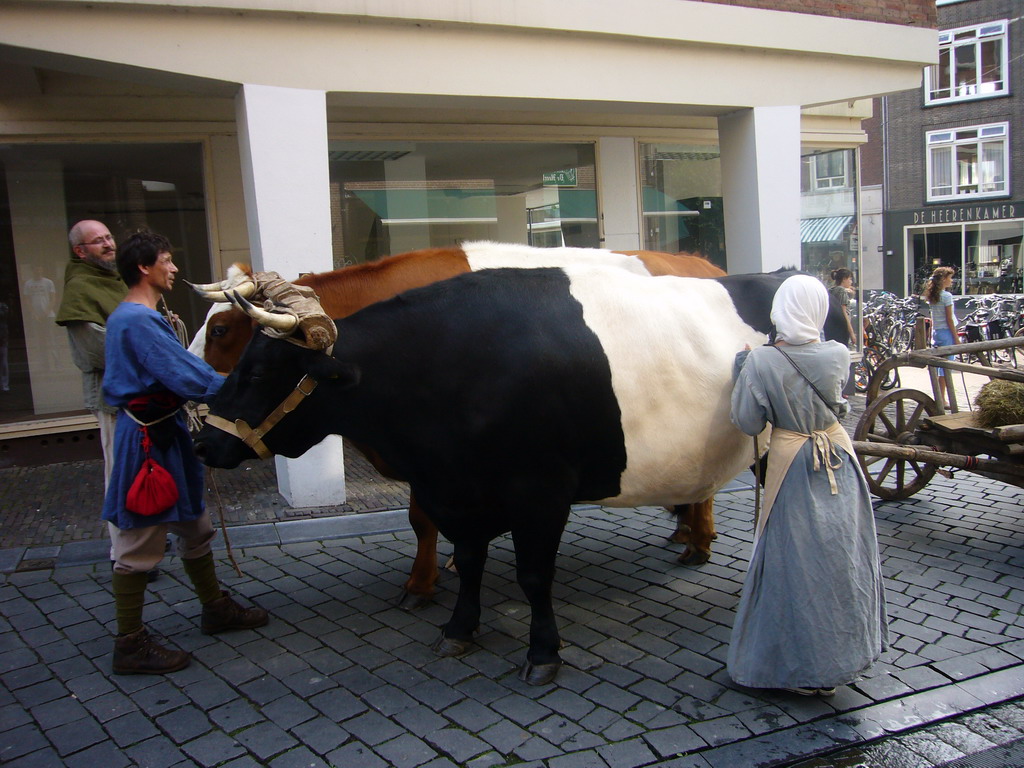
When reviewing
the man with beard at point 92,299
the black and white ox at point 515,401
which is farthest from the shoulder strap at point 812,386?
the man with beard at point 92,299

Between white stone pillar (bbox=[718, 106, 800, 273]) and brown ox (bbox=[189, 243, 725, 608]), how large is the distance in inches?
159

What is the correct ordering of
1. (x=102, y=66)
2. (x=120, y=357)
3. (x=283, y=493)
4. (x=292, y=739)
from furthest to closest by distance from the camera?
(x=283, y=493), (x=102, y=66), (x=120, y=357), (x=292, y=739)

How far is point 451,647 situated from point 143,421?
70.9 inches

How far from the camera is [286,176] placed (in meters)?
6.00

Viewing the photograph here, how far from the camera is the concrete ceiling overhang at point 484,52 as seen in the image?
5.62 m

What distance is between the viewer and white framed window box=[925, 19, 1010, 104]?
92.0 feet

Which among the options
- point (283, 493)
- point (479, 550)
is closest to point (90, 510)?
point (283, 493)

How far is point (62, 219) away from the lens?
8.16 meters

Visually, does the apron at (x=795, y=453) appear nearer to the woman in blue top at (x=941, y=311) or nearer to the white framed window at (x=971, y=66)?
the woman in blue top at (x=941, y=311)

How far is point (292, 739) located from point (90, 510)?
392cm

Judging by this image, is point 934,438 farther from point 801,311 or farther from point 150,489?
point 150,489

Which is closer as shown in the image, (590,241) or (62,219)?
(62,219)

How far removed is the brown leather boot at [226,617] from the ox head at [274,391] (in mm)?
998

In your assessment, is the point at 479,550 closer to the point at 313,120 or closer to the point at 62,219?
the point at 313,120
